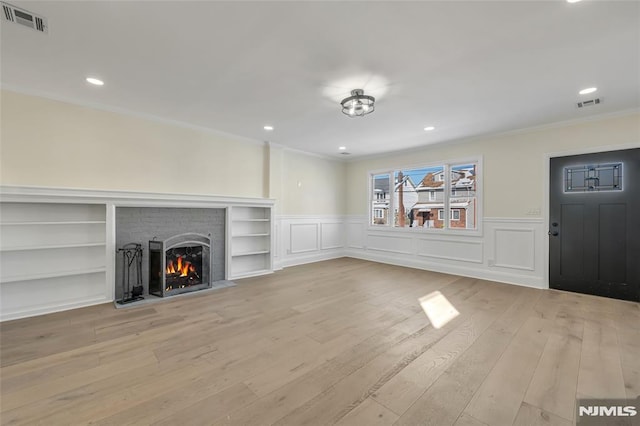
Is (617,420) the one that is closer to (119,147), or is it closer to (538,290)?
(538,290)

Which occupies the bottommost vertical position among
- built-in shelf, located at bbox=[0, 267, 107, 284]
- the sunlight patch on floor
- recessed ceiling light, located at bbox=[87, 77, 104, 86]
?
the sunlight patch on floor

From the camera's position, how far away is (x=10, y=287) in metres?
3.07

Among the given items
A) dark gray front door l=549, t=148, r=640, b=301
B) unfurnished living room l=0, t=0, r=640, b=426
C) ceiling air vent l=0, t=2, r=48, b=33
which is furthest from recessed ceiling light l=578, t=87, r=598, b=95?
ceiling air vent l=0, t=2, r=48, b=33

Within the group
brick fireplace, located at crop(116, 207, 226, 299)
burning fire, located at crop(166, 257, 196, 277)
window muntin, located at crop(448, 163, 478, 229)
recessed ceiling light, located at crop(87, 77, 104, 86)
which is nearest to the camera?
recessed ceiling light, located at crop(87, 77, 104, 86)

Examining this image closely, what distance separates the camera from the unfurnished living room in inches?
72.9

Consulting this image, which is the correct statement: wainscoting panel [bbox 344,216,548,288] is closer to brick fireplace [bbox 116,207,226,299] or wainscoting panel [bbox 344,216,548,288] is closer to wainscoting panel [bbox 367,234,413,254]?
wainscoting panel [bbox 367,234,413,254]

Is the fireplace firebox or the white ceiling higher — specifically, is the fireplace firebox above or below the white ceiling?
below

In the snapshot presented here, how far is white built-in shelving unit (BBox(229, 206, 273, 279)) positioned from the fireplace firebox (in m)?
0.54

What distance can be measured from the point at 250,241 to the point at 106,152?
2.68 metres

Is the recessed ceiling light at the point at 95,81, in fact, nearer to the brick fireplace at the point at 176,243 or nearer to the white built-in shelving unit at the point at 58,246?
the white built-in shelving unit at the point at 58,246

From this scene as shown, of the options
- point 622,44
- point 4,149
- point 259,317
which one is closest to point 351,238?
point 259,317

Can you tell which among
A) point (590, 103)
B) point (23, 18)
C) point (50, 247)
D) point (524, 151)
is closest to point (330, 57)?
point (23, 18)

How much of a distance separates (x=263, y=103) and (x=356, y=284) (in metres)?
3.21

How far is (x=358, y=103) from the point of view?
3.13 meters
